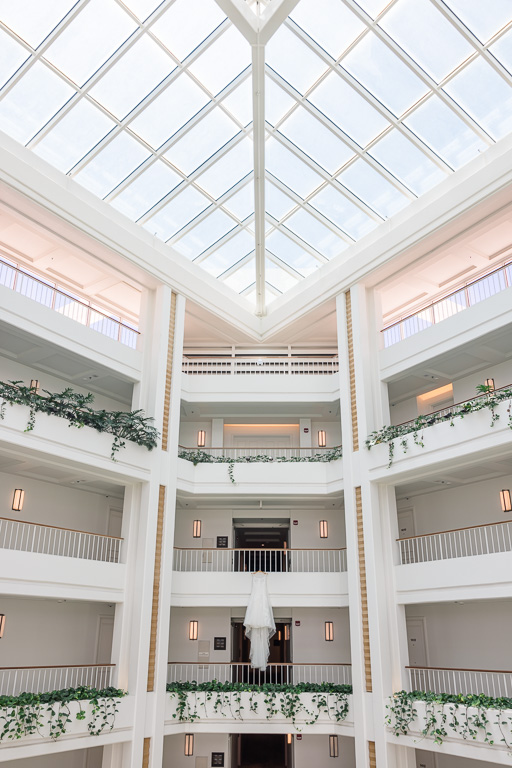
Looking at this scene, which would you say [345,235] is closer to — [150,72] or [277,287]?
[277,287]

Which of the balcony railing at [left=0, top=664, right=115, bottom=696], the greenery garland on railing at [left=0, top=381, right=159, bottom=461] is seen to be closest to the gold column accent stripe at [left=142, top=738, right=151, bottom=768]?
the balcony railing at [left=0, top=664, right=115, bottom=696]

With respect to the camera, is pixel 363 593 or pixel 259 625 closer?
pixel 363 593

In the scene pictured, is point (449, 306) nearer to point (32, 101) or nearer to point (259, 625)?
point (259, 625)

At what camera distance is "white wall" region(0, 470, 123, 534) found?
13.9 metres

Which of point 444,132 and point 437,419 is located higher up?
point 444,132

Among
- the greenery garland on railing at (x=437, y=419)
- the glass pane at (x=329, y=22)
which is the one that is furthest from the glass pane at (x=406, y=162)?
the greenery garland on railing at (x=437, y=419)

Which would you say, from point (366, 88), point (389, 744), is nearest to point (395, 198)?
point (366, 88)

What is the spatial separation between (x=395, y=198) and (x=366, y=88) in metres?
2.83

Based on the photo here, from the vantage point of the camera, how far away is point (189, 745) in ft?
48.2

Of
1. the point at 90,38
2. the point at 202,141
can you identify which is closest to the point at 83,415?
the point at 202,141

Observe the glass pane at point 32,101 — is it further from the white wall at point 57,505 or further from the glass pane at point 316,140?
the white wall at point 57,505

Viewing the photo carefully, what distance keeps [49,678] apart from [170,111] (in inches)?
510

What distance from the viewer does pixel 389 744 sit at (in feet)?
39.4

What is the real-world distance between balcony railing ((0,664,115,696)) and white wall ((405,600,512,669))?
25.5ft
